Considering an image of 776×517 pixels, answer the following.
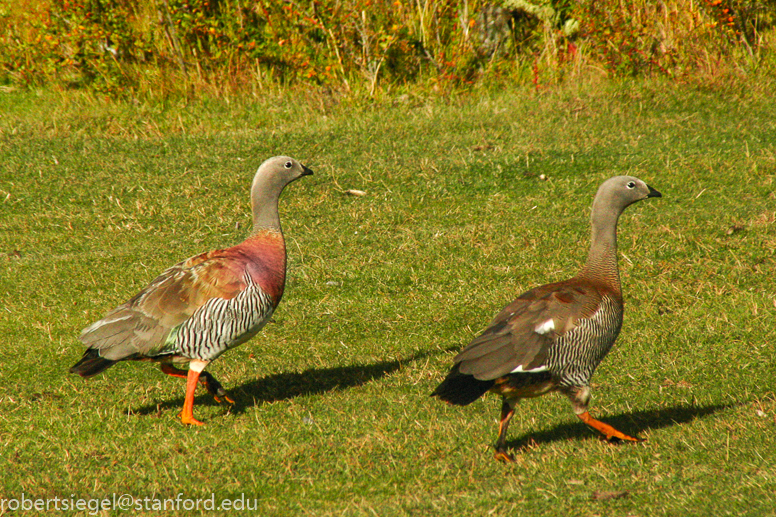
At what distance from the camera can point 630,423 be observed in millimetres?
5594

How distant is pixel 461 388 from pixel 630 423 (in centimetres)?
149

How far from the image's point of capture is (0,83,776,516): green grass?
16.2 ft

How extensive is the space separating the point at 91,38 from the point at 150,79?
3.61 ft

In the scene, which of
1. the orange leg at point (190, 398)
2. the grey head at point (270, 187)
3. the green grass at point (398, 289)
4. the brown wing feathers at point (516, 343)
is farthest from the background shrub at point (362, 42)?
the brown wing feathers at point (516, 343)

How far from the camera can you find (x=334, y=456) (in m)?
5.25

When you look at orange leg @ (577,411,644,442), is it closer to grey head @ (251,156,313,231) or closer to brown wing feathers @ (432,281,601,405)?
brown wing feathers @ (432,281,601,405)

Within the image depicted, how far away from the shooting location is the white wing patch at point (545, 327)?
4.93 meters

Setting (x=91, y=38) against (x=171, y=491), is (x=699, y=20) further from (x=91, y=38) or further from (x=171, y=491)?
(x=171, y=491)

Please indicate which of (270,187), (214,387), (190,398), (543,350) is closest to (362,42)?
(270,187)

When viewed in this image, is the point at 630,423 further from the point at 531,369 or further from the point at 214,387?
the point at 214,387

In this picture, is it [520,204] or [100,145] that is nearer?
[520,204]

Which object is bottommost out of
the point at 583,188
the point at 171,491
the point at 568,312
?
the point at 583,188

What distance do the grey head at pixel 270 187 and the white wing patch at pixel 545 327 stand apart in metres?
2.20

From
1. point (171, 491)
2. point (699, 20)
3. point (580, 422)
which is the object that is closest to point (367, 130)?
point (699, 20)
